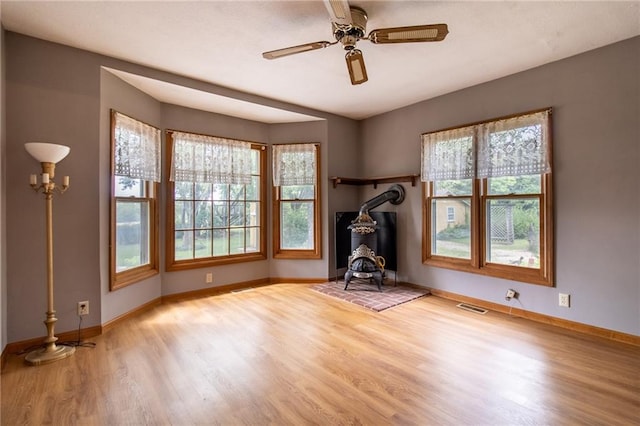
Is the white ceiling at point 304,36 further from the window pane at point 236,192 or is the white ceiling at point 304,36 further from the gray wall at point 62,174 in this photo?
the window pane at point 236,192

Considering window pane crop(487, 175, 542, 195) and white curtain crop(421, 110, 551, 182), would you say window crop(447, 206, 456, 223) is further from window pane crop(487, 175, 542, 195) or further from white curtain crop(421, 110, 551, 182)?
window pane crop(487, 175, 542, 195)

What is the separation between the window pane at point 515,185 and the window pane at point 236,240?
3435mm

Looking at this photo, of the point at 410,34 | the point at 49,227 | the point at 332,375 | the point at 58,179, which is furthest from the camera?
the point at 58,179

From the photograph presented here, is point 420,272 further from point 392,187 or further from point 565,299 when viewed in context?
point 565,299

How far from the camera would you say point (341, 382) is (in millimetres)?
2092

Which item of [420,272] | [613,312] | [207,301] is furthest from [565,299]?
[207,301]

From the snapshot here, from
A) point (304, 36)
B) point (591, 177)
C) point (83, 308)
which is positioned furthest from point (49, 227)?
point (591, 177)

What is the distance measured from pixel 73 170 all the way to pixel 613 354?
16.1ft

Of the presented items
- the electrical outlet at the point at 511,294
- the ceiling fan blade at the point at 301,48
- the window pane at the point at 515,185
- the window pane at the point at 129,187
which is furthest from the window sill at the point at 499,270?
the window pane at the point at 129,187

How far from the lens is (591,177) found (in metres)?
2.87

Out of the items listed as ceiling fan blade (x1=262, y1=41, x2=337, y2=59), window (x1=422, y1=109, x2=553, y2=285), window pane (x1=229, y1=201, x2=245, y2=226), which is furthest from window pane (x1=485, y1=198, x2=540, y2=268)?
window pane (x1=229, y1=201, x2=245, y2=226)

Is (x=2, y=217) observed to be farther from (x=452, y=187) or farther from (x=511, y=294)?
(x=511, y=294)

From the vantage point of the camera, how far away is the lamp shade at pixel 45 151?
2303mm

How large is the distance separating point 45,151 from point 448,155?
4.12m
